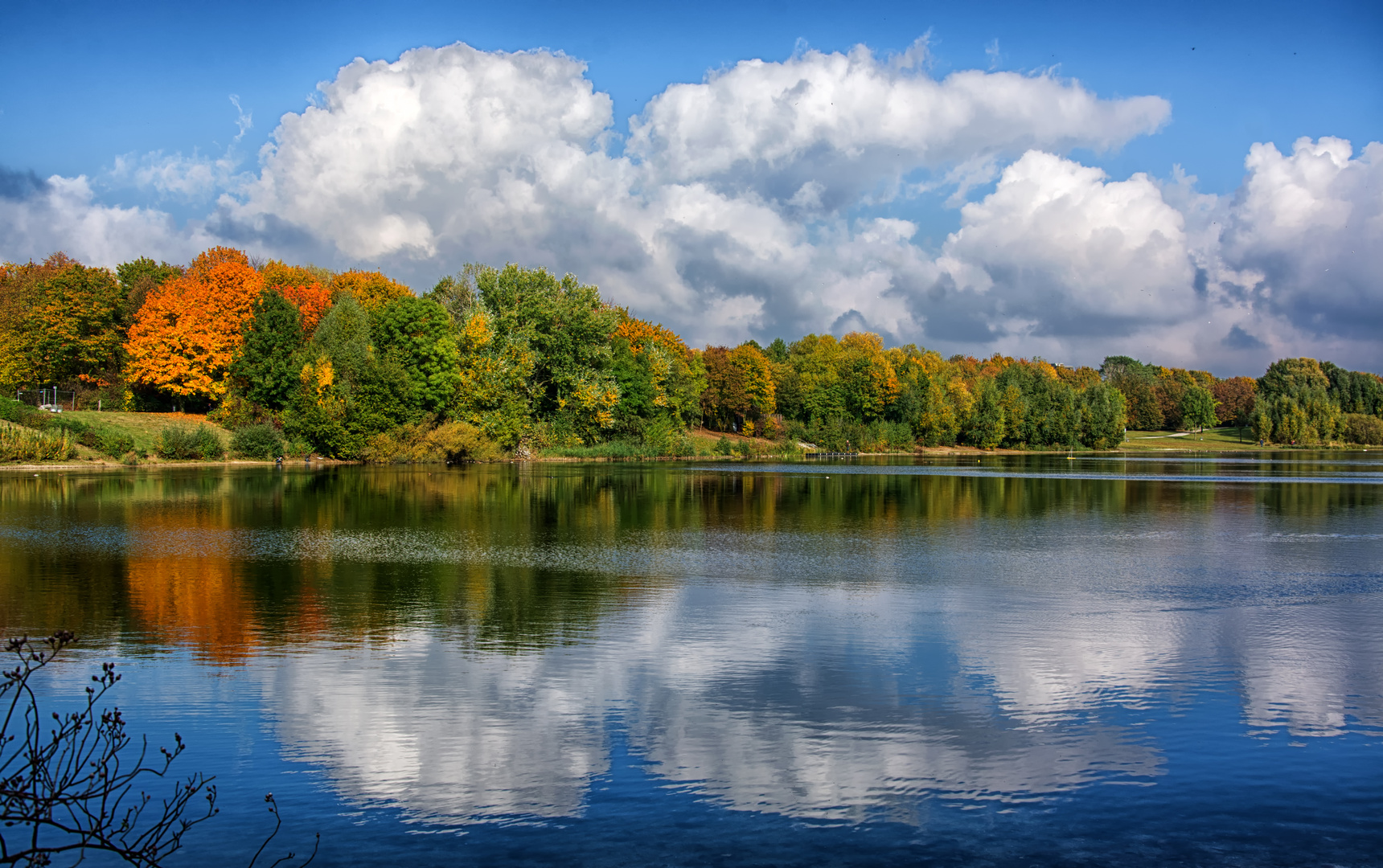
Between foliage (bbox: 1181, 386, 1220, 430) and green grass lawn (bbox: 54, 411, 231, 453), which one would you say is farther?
foliage (bbox: 1181, 386, 1220, 430)

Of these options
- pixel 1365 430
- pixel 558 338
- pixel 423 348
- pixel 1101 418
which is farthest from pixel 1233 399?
pixel 423 348

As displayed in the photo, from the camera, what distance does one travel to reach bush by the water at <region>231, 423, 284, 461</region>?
194 feet

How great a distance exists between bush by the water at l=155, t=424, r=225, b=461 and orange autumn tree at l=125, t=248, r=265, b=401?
658cm

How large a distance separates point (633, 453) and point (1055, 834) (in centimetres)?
6914

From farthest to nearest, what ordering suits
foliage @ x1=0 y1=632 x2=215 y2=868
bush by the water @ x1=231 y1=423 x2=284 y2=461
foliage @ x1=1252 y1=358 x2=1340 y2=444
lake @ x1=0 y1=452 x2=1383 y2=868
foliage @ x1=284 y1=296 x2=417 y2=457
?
foliage @ x1=1252 y1=358 x2=1340 y2=444
foliage @ x1=284 y1=296 x2=417 y2=457
bush by the water @ x1=231 y1=423 x2=284 y2=461
lake @ x1=0 y1=452 x2=1383 y2=868
foliage @ x1=0 y1=632 x2=215 y2=868

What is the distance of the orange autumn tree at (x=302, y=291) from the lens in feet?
235

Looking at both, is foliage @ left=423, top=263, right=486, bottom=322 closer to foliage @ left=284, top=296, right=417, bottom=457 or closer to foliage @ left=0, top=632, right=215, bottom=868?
foliage @ left=284, top=296, right=417, bottom=457

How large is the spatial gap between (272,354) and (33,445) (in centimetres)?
1498

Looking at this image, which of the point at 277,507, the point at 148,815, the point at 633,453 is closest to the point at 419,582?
the point at 148,815

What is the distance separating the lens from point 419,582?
1777cm

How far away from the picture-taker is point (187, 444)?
56.6 m

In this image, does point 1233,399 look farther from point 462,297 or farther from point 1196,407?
point 462,297

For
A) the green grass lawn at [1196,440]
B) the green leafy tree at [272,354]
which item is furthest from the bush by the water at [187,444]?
the green grass lawn at [1196,440]

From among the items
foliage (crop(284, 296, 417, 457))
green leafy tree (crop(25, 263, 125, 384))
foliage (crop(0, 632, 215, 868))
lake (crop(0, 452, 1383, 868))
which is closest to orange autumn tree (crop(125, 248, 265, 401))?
green leafy tree (crop(25, 263, 125, 384))
